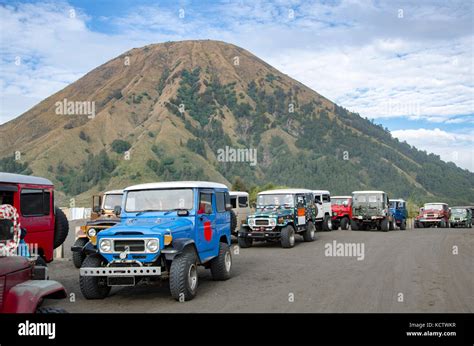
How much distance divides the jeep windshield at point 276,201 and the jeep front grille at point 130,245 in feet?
35.3

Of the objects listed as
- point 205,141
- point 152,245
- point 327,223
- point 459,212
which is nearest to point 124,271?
point 152,245

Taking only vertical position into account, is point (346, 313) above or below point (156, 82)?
below

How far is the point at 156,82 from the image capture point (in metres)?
182

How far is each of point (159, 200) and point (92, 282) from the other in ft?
6.89

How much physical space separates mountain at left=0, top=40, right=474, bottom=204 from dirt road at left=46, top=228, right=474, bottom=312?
80.3m

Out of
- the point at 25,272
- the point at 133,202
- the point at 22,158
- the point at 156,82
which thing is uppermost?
the point at 156,82

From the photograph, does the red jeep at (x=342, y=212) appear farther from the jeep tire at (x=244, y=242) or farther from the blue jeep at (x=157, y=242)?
the blue jeep at (x=157, y=242)

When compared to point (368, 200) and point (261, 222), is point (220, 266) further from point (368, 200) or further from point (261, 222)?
point (368, 200)

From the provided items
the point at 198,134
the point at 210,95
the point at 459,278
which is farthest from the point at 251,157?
the point at 459,278

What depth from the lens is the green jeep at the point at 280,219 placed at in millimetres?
17438

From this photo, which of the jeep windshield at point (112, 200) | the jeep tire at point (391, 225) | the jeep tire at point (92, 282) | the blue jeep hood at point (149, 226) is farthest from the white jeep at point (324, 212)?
the jeep tire at point (92, 282)

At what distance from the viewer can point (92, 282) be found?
8680 mm

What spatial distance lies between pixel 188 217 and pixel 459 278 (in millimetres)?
6302
